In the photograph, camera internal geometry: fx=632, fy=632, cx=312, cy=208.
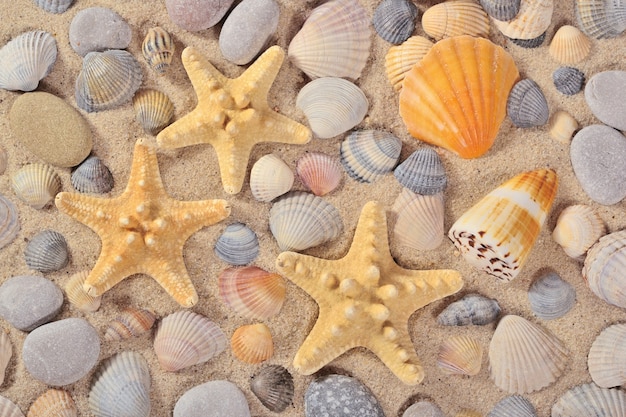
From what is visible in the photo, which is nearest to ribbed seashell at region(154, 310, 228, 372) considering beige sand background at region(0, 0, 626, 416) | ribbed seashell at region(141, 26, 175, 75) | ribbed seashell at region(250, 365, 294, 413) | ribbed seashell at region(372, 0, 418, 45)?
beige sand background at region(0, 0, 626, 416)

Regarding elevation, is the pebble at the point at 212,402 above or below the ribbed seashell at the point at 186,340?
below

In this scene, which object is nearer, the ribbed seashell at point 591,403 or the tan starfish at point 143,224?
the tan starfish at point 143,224

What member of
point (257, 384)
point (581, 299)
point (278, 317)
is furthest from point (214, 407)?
point (581, 299)

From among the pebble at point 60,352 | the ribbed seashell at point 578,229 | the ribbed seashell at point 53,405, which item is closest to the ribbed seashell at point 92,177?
the pebble at point 60,352

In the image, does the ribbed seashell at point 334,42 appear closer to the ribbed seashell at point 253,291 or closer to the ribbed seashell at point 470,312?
the ribbed seashell at point 253,291

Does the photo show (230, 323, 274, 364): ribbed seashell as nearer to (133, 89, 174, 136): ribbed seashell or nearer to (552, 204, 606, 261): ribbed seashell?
(133, 89, 174, 136): ribbed seashell

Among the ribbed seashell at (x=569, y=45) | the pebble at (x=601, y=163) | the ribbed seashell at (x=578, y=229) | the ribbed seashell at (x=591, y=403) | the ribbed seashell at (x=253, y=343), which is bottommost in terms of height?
the ribbed seashell at (x=591, y=403)

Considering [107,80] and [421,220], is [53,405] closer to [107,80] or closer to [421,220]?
[107,80]
